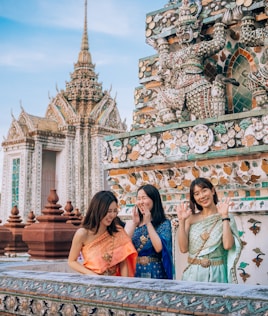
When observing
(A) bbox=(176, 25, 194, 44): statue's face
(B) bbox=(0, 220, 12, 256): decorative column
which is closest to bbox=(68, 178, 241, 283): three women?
(A) bbox=(176, 25, 194, 44): statue's face

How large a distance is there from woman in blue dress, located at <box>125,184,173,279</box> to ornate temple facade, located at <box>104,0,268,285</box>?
1294 millimetres

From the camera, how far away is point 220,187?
486 centimetres

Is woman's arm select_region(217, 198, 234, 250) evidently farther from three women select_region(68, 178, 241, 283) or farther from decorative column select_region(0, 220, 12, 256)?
decorative column select_region(0, 220, 12, 256)

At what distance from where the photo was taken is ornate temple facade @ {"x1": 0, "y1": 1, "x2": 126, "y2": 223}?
1970 cm

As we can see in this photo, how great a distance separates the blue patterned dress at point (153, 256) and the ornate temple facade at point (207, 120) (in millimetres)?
1301

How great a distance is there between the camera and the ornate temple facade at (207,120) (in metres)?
4.55

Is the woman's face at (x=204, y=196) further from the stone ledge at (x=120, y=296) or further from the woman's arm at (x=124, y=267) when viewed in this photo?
the stone ledge at (x=120, y=296)

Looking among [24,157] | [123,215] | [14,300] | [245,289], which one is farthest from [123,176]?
[24,157]

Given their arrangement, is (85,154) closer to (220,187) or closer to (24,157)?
(24,157)

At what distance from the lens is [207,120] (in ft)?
15.9

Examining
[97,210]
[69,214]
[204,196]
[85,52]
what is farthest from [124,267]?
[85,52]

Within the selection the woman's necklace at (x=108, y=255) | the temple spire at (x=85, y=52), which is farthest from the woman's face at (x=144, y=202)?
the temple spire at (x=85, y=52)

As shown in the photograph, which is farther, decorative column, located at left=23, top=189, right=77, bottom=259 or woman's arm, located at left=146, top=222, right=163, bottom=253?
decorative column, located at left=23, top=189, right=77, bottom=259

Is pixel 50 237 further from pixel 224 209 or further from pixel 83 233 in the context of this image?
pixel 224 209
